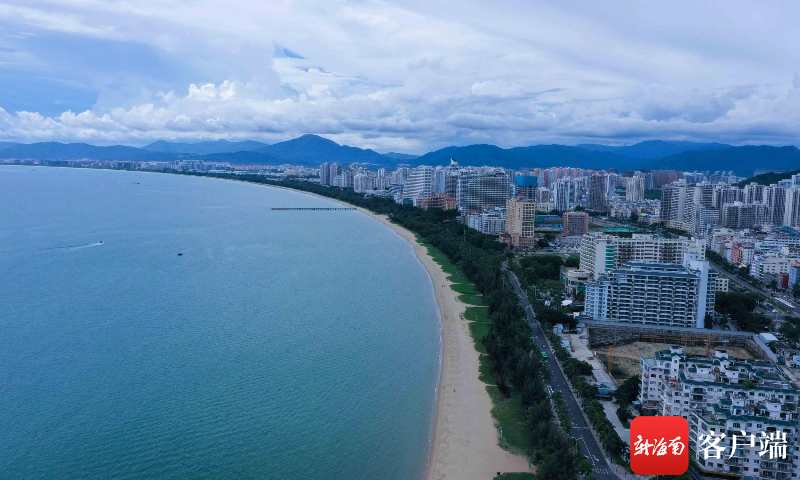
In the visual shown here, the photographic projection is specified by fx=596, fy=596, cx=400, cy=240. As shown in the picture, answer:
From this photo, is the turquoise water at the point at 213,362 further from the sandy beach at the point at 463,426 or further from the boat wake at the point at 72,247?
the sandy beach at the point at 463,426

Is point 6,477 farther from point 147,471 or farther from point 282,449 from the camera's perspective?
point 282,449

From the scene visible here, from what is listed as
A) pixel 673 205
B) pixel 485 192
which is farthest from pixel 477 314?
pixel 673 205

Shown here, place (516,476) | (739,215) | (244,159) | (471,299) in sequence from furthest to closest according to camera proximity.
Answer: (244,159)
(739,215)
(471,299)
(516,476)

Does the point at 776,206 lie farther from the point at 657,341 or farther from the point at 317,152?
the point at 317,152

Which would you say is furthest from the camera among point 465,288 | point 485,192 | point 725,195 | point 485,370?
point 485,192

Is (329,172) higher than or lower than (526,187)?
higher

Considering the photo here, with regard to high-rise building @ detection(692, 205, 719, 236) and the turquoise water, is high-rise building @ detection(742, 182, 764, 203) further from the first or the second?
the turquoise water

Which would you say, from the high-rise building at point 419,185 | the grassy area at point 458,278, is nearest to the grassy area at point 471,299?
the grassy area at point 458,278
